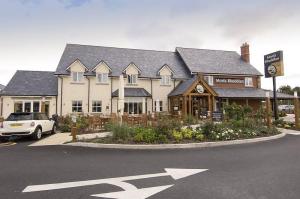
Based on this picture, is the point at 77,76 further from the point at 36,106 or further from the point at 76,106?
the point at 36,106

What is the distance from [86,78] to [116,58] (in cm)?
521

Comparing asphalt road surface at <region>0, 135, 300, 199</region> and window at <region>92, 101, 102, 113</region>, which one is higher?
window at <region>92, 101, 102, 113</region>

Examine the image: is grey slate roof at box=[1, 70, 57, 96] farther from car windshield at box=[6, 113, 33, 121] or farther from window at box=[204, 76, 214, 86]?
window at box=[204, 76, 214, 86]

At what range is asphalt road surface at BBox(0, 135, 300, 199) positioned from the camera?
5.29 m

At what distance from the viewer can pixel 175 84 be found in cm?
3141

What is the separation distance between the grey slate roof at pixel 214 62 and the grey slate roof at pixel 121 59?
3.73 feet

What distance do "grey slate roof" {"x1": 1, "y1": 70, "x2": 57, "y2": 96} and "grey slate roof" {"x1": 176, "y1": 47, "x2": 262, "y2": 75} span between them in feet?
52.8

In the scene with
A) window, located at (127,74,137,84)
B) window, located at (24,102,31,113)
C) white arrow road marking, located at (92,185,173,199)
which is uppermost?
window, located at (127,74,137,84)

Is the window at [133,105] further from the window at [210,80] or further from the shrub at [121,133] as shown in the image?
the shrub at [121,133]

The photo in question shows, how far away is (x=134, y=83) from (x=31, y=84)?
10.9 metres

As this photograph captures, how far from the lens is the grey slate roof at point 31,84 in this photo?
2658 cm

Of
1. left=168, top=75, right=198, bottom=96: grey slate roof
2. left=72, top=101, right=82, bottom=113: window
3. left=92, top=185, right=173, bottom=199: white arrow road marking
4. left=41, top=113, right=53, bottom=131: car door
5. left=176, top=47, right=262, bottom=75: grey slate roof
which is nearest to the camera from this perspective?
left=92, top=185, right=173, bottom=199: white arrow road marking

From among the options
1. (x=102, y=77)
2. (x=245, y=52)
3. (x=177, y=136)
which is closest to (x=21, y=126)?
(x=177, y=136)

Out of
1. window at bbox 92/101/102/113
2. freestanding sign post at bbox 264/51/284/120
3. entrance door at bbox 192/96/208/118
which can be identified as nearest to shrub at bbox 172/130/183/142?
freestanding sign post at bbox 264/51/284/120
